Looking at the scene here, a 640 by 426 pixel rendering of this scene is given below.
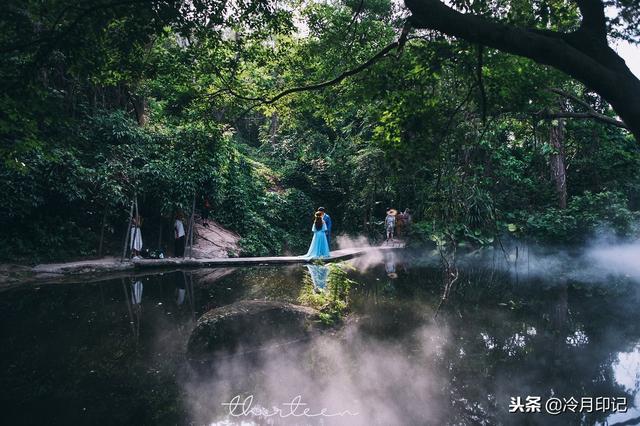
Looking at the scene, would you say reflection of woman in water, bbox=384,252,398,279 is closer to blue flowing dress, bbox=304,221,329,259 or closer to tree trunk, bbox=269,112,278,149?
blue flowing dress, bbox=304,221,329,259

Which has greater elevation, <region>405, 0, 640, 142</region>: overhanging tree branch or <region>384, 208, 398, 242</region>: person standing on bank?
<region>405, 0, 640, 142</region>: overhanging tree branch

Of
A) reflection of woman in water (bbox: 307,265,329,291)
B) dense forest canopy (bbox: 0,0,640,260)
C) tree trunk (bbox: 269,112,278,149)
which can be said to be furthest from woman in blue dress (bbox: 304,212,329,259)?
tree trunk (bbox: 269,112,278,149)

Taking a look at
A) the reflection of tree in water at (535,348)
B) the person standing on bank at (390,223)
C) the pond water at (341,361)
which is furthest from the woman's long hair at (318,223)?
the reflection of tree in water at (535,348)

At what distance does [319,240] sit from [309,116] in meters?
12.6

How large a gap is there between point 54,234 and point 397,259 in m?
12.9

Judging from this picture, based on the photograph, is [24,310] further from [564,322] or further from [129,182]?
[564,322]

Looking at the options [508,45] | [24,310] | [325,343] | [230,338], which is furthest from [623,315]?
[24,310]

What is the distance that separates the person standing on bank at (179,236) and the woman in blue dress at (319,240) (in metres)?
5.03

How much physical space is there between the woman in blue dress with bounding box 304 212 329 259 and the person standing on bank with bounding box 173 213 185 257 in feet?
16.5

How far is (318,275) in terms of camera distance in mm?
11992

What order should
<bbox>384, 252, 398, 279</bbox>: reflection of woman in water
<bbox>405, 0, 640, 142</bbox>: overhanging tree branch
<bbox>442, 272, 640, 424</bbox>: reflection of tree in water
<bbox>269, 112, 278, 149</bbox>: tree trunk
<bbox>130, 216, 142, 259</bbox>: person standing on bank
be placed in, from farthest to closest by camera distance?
1. <bbox>269, 112, 278, 149</bbox>: tree trunk
2. <bbox>130, 216, 142, 259</bbox>: person standing on bank
3. <bbox>384, 252, 398, 279</bbox>: reflection of woman in water
4. <bbox>442, 272, 640, 424</bbox>: reflection of tree in water
5. <bbox>405, 0, 640, 142</bbox>: overhanging tree branch

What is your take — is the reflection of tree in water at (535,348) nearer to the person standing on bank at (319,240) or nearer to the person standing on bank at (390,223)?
the person standing on bank at (319,240)

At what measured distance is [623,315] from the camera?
27.2ft

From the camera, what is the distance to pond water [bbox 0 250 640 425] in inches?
179
